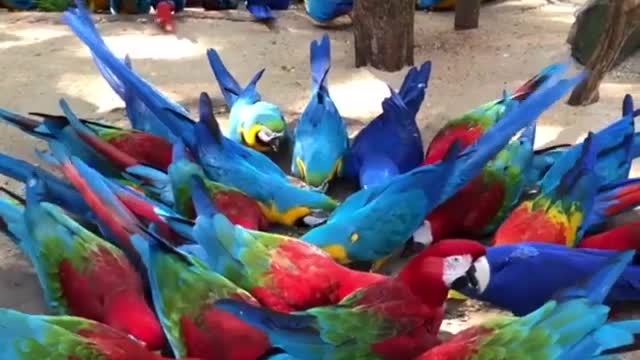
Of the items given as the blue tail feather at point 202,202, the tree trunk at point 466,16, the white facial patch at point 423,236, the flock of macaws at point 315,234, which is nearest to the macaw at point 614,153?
the flock of macaws at point 315,234

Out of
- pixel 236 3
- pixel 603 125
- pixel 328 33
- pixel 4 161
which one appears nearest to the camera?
pixel 4 161

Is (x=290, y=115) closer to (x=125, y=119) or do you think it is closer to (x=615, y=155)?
(x=125, y=119)

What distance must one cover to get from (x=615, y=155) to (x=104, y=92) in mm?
1514

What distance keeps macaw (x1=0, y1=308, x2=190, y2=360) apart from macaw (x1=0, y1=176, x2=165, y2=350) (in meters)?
0.16

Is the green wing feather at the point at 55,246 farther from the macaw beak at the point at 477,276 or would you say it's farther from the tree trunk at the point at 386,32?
the tree trunk at the point at 386,32

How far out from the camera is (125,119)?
2.62 metres

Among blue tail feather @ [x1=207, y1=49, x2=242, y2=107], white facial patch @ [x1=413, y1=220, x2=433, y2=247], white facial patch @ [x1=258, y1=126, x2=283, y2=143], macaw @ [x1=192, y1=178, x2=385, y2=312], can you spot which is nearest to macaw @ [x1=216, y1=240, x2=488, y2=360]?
macaw @ [x1=192, y1=178, x2=385, y2=312]

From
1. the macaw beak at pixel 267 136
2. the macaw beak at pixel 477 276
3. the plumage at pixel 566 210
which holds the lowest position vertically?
the macaw beak at pixel 267 136

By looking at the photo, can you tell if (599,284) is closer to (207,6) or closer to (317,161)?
(317,161)

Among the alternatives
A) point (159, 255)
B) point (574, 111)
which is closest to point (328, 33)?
point (574, 111)

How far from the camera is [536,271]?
1652mm

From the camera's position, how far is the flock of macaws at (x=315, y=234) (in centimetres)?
142

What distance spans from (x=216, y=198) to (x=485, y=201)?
0.55m

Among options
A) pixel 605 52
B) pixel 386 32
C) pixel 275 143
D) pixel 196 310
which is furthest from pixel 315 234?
pixel 386 32
